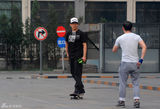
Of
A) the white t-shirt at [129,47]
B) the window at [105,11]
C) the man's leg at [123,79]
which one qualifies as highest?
the window at [105,11]

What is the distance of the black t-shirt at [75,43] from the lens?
39.1ft

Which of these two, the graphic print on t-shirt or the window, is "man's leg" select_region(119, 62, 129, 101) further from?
the window

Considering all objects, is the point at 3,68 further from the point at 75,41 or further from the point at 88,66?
the point at 75,41

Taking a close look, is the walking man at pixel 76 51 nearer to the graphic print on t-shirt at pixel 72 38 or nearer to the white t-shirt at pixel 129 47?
the graphic print on t-shirt at pixel 72 38

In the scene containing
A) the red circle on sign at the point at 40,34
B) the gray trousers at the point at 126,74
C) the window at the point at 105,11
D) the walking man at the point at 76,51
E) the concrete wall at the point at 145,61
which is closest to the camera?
the gray trousers at the point at 126,74

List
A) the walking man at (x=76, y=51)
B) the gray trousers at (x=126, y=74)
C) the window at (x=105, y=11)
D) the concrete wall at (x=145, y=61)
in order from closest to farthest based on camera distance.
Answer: the gray trousers at (x=126, y=74) < the walking man at (x=76, y=51) < the concrete wall at (x=145, y=61) < the window at (x=105, y=11)

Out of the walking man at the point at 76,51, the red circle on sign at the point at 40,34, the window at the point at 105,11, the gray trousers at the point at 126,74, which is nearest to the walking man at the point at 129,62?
the gray trousers at the point at 126,74

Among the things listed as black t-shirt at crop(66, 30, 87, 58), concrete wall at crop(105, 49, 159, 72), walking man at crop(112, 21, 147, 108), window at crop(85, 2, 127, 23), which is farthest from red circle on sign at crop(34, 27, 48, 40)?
walking man at crop(112, 21, 147, 108)

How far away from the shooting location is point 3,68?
30.7 m

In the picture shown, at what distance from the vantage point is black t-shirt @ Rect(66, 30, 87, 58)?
11.9 m

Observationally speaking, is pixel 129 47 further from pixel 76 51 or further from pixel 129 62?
pixel 76 51

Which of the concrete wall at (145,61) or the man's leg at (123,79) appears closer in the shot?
the man's leg at (123,79)

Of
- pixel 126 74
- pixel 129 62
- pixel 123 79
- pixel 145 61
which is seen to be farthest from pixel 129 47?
pixel 145 61

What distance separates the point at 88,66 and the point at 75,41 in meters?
14.7
